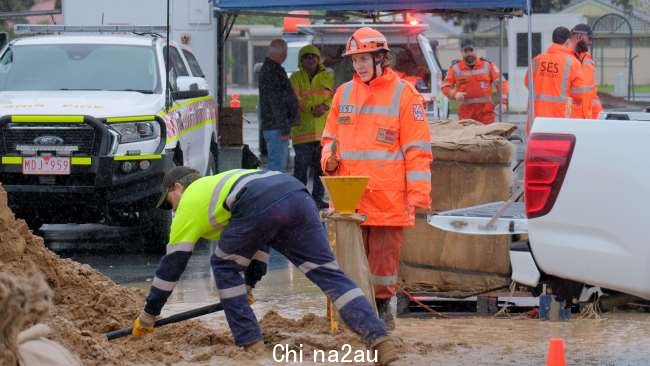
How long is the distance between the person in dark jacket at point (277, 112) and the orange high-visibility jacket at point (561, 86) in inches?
119

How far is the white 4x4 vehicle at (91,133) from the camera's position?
36.1 ft

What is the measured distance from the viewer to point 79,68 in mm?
12297

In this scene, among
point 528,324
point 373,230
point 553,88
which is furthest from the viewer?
point 553,88

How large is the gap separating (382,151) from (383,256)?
60cm

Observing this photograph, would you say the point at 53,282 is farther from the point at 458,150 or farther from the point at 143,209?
the point at 143,209

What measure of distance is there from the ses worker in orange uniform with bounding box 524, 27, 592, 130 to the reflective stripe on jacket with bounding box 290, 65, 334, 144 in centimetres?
291

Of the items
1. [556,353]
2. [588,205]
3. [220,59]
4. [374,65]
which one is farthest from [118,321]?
[220,59]

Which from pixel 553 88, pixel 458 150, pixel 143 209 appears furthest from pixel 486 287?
pixel 553 88

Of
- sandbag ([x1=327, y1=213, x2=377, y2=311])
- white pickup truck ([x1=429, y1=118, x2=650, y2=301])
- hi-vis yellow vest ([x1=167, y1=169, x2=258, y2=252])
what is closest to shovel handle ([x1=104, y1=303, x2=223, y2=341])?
hi-vis yellow vest ([x1=167, y1=169, x2=258, y2=252])

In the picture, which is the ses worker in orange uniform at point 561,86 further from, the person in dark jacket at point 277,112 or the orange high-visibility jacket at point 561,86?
the person in dark jacket at point 277,112

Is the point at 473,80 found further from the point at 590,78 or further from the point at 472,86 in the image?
the point at 590,78

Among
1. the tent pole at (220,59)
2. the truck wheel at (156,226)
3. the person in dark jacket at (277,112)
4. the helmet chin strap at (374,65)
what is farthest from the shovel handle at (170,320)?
the tent pole at (220,59)

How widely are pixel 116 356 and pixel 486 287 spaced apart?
2691 mm

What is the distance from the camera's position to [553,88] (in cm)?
1295
